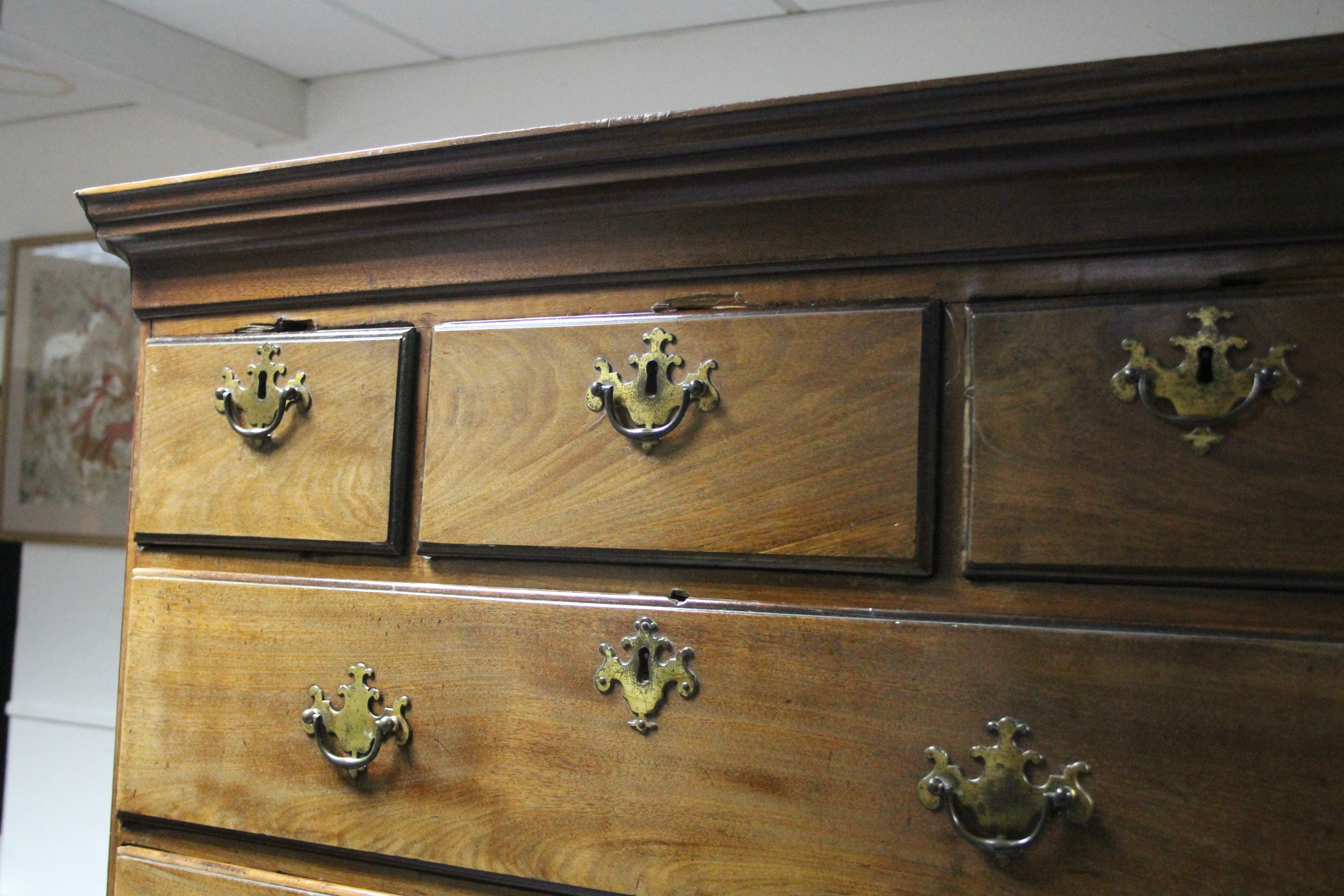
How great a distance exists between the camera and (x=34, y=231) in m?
2.95

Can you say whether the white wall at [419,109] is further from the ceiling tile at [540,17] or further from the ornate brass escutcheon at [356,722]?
the ornate brass escutcheon at [356,722]

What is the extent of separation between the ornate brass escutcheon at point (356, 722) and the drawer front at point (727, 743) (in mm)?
10

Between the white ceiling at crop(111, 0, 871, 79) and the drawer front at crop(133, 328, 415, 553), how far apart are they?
135 centimetres

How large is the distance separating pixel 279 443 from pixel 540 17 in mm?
1487

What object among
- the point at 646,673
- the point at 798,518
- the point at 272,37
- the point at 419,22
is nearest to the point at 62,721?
the point at 272,37

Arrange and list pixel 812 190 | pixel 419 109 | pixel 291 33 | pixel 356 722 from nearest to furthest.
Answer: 1. pixel 812 190
2. pixel 356 722
3. pixel 291 33
4. pixel 419 109

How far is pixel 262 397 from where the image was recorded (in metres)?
1.01

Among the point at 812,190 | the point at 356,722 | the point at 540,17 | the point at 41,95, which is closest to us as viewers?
the point at 812,190

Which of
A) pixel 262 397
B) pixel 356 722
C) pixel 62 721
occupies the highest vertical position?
pixel 262 397

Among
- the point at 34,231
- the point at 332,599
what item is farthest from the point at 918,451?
the point at 34,231

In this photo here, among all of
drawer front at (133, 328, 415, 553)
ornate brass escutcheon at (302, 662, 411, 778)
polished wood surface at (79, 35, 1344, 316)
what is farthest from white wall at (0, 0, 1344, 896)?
ornate brass escutcheon at (302, 662, 411, 778)

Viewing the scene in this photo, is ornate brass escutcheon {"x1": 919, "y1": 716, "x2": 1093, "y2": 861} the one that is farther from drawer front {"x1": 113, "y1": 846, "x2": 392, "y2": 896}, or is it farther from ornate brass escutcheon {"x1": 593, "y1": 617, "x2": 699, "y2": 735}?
drawer front {"x1": 113, "y1": 846, "x2": 392, "y2": 896}

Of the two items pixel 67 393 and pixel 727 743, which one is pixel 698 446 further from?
pixel 67 393

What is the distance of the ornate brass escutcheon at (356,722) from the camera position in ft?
3.04
